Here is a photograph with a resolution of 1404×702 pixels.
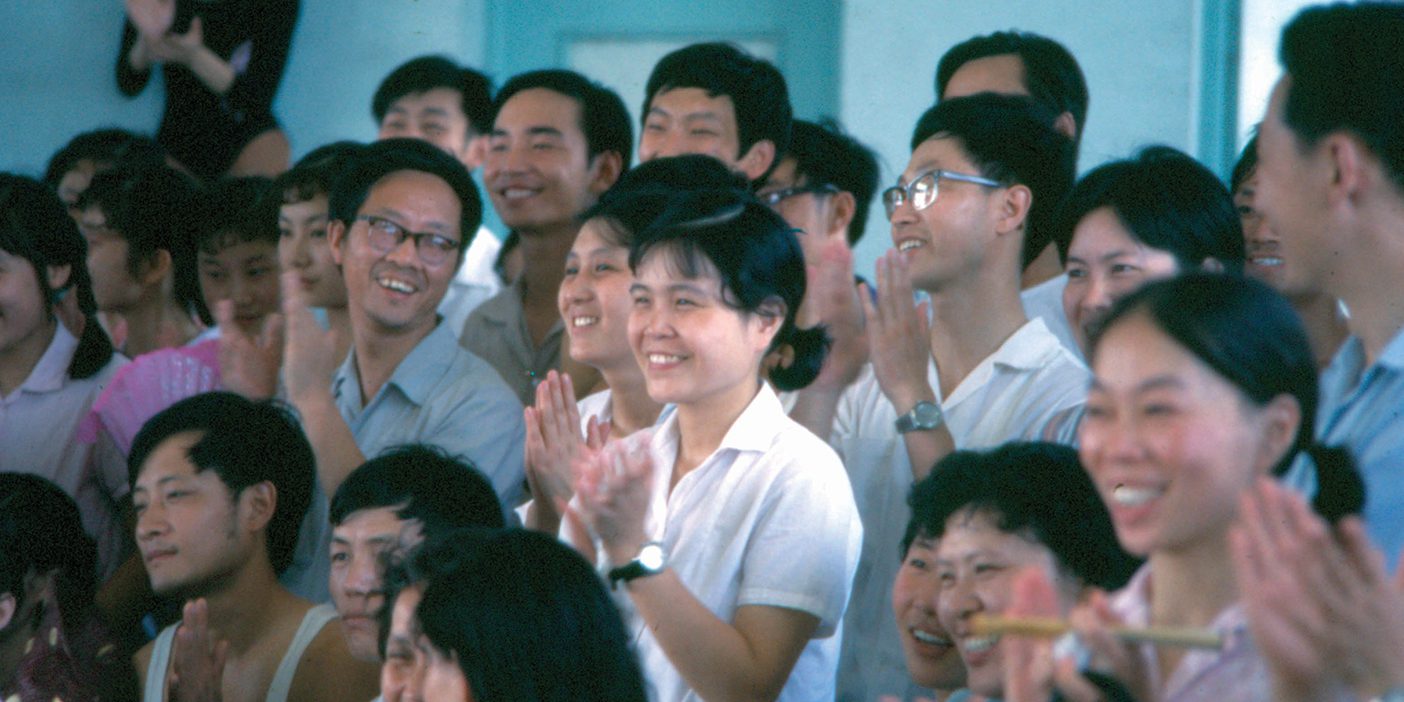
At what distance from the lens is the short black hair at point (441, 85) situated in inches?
150

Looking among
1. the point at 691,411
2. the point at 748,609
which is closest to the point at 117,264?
the point at 691,411

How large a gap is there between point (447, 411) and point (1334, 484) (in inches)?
61.6

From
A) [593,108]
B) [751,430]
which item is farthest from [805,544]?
[593,108]

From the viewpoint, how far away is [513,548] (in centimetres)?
169

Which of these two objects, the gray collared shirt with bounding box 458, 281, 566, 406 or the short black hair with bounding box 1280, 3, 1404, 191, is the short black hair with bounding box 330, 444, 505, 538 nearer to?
the gray collared shirt with bounding box 458, 281, 566, 406

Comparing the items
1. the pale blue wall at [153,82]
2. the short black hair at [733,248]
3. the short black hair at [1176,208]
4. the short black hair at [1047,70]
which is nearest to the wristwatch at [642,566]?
the short black hair at [733,248]

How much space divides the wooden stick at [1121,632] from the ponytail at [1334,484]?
31cm

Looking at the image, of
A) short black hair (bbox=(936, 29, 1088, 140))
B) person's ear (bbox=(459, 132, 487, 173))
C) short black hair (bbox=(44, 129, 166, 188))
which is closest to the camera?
short black hair (bbox=(936, 29, 1088, 140))

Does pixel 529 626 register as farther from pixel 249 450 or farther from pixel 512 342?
pixel 512 342

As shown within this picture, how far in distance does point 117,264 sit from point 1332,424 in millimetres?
2613

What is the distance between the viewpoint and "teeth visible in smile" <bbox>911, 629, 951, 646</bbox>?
1934 millimetres

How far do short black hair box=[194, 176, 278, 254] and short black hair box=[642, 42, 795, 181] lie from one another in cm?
85

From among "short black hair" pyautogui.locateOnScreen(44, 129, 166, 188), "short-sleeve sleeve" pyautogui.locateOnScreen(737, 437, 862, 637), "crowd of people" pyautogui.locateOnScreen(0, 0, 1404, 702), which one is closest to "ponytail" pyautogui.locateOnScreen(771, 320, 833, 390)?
"crowd of people" pyautogui.locateOnScreen(0, 0, 1404, 702)

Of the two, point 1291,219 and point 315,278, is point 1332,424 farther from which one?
point 315,278
